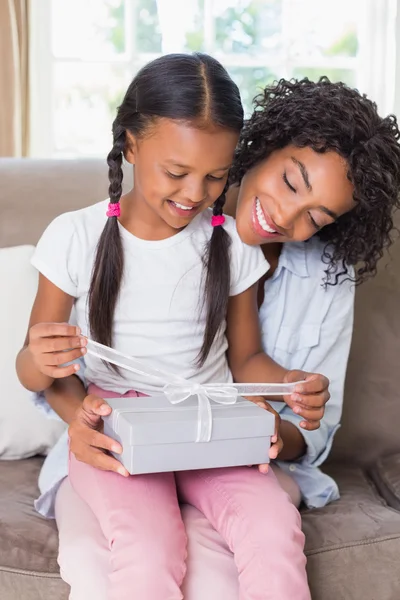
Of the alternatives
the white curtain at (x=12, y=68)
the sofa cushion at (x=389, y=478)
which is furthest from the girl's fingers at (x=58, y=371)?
the white curtain at (x=12, y=68)

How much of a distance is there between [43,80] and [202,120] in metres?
2.91

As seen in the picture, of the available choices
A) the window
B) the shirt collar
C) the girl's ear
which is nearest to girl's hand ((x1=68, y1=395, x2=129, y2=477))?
the girl's ear

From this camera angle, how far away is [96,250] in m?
1.36

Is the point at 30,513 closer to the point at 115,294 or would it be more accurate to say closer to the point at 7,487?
the point at 7,487

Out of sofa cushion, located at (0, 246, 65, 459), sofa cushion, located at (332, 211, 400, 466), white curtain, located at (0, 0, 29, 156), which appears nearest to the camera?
sofa cushion, located at (0, 246, 65, 459)

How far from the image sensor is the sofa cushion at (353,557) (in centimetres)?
123

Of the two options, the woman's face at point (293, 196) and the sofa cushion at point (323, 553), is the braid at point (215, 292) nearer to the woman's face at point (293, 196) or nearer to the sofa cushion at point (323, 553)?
the woman's face at point (293, 196)

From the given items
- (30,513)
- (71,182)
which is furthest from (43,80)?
(30,513)

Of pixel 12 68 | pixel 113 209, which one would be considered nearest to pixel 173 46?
pixel 12 68

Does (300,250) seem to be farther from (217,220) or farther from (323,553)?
(323,553)

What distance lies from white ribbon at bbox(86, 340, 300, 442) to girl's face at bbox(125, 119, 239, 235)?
270 millimetres

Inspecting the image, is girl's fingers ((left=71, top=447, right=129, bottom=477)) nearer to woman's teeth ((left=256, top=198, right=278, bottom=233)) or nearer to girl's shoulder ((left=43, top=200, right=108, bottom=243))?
girl's shoulder ((left=43, top=200, right=108, bottom=243))

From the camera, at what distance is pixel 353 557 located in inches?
49.1

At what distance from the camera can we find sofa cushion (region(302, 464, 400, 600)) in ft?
4.03
